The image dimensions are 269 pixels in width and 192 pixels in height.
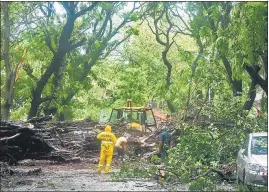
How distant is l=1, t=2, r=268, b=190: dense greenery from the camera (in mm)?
13672

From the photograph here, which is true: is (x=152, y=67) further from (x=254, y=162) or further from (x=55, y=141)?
(x=254, y=162)

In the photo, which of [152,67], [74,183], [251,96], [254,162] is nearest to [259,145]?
[254,162]

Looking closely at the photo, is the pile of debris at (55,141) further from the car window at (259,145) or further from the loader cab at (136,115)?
the car window at (259,145)

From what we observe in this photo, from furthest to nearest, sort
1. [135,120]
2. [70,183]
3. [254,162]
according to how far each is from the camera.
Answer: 1. [135,120]
2. [70,183]
3. [254,162]

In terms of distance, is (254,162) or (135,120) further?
(135,120)

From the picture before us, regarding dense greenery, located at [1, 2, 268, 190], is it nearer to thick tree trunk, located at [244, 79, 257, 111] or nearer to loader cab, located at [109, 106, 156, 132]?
thick tree trunk, located at [244, 79, 257, 111]

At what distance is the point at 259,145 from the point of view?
37.1 ft

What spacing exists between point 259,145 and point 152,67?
67.1ft

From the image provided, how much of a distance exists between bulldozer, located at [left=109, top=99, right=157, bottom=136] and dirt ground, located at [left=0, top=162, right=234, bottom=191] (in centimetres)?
632

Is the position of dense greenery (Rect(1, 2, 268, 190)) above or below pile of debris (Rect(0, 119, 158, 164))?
above

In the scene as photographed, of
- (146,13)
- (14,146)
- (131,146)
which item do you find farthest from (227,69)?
(14,146)

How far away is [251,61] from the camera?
1327 centimetres

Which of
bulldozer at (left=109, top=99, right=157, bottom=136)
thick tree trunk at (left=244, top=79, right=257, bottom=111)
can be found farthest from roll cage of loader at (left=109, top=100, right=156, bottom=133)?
thick tree trunk at (left=244, top=79, right=257, bottom=111)

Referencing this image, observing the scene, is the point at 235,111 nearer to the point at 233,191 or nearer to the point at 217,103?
the point at 217,103
